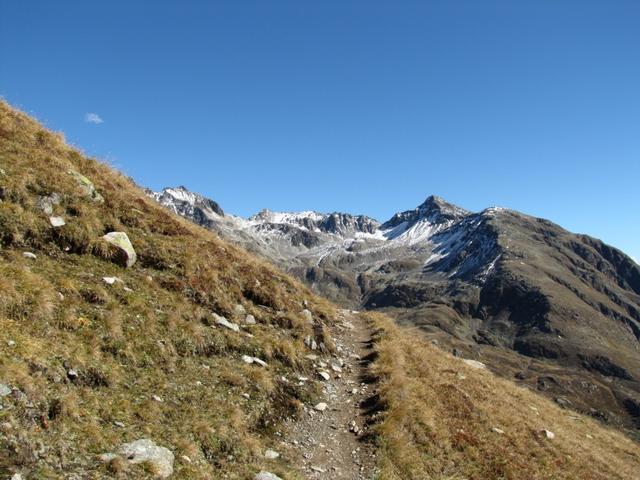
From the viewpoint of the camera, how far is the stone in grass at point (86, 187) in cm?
2114

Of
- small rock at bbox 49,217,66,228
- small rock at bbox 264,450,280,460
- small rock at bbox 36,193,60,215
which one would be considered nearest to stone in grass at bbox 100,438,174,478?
small rock at bbox 264,450,280,460

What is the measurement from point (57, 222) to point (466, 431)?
1840 cm

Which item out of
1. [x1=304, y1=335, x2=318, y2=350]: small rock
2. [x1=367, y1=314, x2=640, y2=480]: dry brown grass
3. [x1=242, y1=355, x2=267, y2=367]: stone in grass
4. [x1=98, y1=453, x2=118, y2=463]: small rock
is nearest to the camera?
[x1=98, y1=453, x2=118, y2=463]: small rock

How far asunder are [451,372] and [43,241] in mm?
20656

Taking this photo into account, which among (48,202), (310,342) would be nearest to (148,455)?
(310,342)

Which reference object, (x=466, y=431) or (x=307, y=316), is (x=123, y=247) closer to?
(x=307, y=316)

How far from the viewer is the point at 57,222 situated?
725 inches

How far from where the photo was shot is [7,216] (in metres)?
17.0

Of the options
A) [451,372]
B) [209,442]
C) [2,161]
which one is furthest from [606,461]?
[2,161]

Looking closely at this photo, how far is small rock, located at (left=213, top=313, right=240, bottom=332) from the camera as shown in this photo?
19.1 m

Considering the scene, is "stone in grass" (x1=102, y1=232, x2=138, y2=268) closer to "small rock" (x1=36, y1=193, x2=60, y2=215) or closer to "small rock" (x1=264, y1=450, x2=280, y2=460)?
"small rock" (x1=36, y1=193, x2=60, y2=215)

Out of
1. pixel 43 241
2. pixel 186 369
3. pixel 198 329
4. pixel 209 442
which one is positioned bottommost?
pixel 209 442

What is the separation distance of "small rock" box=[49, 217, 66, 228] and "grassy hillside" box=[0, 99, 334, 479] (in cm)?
16

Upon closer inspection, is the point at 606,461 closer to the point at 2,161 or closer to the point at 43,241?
the point at 43,241
